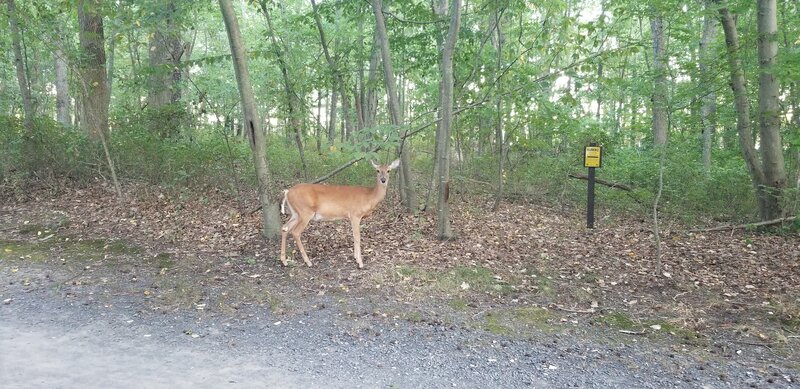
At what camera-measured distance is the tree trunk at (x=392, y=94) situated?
319 inches

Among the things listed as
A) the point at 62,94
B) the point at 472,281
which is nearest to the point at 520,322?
the point at 472,281

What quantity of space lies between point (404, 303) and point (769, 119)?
6.87m

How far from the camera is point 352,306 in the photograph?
5242 mm

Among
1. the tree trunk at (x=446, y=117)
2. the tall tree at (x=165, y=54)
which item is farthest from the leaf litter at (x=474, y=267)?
the tall tree at (x=165, y=54)

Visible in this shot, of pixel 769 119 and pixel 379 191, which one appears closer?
pixel 379 191

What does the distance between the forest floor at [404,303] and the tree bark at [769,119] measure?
2.22ft

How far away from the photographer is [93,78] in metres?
11.3

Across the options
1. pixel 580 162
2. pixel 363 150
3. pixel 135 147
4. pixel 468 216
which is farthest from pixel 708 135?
pixel 135 147

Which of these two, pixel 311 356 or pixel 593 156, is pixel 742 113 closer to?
pixel 593 156

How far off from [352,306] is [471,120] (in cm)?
677

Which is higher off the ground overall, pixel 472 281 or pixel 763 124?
pixel 763 124

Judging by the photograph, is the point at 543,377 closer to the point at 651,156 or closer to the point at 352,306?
the point at 352,306

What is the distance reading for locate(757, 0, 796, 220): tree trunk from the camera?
7.81 metres

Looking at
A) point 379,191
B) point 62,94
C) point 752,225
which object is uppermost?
point 62,94
